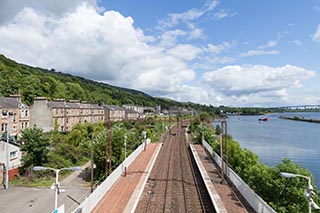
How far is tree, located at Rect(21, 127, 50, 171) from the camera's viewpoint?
31.5 metres

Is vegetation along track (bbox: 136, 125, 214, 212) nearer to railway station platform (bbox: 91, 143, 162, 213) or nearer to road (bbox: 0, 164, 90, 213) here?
railway station platform (bbox: 91, 143, 162, 213)

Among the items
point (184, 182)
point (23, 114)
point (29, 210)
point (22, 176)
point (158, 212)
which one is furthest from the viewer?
point (23, 114)

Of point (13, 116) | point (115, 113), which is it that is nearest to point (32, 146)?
point (13, 116)

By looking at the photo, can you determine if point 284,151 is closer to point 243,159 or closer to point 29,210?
point 243,159

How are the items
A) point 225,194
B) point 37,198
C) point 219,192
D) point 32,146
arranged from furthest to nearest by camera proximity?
point 32,146 < point 37,198 < point 219,192 < point 225,194

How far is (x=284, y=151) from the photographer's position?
56125mm

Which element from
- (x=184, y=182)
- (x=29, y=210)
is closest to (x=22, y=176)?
(x=29, y=210)

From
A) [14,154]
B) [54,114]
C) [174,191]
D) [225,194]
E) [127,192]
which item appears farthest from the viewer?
[54,114]

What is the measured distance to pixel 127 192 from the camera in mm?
19875

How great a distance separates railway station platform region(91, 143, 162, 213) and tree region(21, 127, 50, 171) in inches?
440

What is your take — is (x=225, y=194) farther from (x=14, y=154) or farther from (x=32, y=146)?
(x=14, y=154)

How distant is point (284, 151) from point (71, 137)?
135 feet

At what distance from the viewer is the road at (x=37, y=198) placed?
22078mm

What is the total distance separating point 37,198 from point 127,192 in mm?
9824
